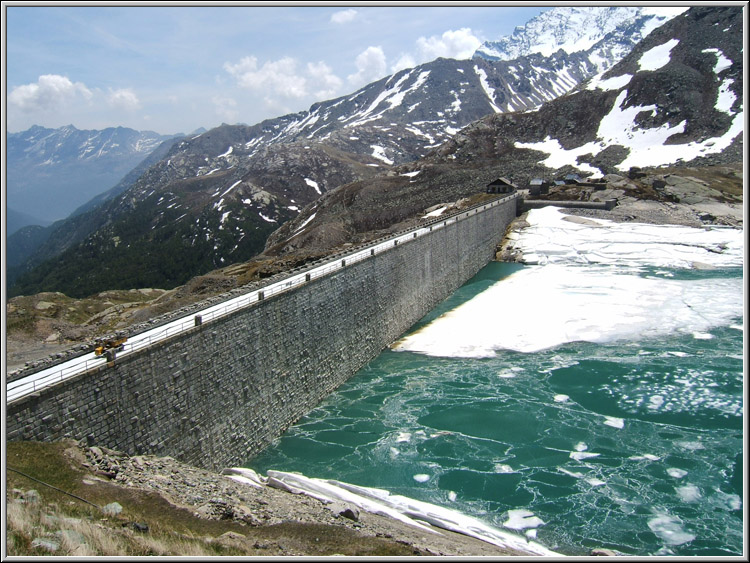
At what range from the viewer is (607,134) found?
427 ft

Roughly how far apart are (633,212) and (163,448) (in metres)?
84.6

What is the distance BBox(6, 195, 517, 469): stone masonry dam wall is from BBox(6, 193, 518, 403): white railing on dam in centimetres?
43

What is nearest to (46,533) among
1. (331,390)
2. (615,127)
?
(331,390)

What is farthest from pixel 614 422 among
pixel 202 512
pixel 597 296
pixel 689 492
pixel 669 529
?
pixel 597 296

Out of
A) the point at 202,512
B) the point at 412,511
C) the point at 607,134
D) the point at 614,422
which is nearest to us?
the point at 202,512

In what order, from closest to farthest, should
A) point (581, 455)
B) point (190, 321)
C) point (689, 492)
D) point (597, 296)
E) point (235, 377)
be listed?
1. point (689, 492)
2. point (190, 321)
3. point (581, 455)
4. point (235, 377)
5. point (597, 296)

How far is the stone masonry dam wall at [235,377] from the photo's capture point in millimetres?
19828

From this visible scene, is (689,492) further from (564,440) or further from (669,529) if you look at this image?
(564,440)

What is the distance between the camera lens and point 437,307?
58.4m

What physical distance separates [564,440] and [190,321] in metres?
18.8

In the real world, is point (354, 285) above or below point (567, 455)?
above

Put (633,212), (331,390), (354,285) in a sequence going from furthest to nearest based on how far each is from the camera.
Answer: (633,212) < (354,285) < (331,390)

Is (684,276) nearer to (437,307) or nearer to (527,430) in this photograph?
(437,307)

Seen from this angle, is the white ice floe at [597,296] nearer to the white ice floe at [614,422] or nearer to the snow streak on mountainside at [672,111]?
the white ice floe at [614,422]
